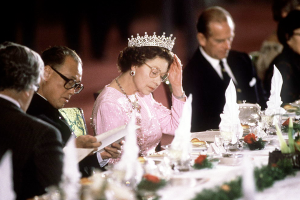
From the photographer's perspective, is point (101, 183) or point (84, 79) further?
point (84, 79)

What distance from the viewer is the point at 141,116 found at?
296 cm

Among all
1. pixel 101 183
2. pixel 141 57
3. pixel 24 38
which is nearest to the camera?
pixel 101 183

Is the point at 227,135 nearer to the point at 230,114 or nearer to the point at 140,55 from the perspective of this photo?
the point at 230,114

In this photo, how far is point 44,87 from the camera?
2.48 metres

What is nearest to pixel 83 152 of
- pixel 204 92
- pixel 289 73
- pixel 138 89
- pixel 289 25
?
pixel 138 89

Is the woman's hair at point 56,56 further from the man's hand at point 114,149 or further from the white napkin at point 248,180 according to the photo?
the white napkin at point 248,180

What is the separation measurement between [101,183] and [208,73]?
328 centimetres

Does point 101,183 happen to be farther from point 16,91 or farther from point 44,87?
point 44,87

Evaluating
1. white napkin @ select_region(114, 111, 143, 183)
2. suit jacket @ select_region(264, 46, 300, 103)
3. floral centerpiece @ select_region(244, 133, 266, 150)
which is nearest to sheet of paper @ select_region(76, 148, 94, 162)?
white napkin @ select_region(114, 111, 143, 183)

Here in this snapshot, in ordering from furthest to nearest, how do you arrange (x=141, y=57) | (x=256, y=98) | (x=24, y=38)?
(x=256, y=98), (x=24, y=38), (x=141, y=57)

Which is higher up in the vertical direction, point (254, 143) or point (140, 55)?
point (140, 55)

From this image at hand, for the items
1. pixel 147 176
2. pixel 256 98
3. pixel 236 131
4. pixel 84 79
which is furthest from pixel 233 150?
pixel 84 79

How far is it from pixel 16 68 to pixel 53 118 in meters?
0.79

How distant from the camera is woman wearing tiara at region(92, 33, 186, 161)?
2.78 metres
